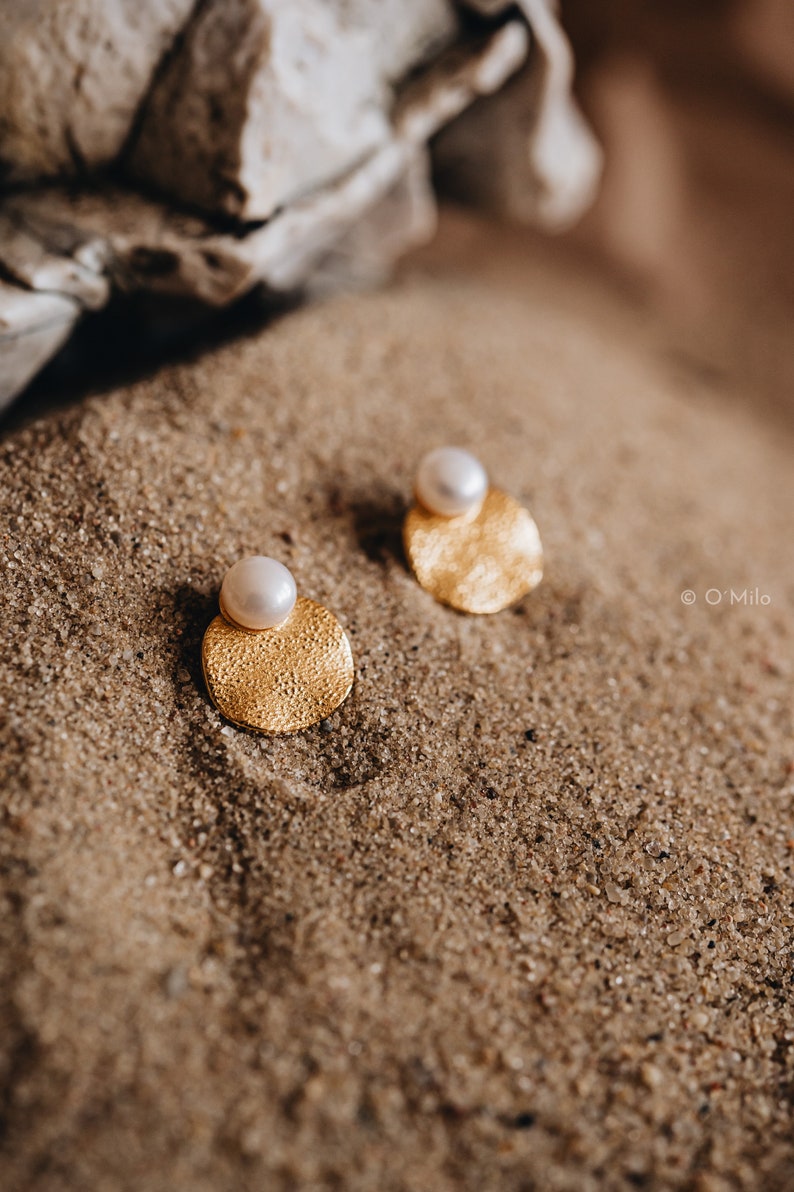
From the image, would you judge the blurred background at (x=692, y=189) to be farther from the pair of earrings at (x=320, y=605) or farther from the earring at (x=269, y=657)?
the earring at (x=269, y=657)

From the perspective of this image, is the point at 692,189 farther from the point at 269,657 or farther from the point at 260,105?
the point at 269,657

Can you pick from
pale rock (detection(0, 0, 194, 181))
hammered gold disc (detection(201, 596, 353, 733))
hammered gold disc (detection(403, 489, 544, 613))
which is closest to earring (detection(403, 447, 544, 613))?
hammered gold disc (detection(403, 489, 544, 613))

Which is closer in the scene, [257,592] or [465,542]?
[257,592]

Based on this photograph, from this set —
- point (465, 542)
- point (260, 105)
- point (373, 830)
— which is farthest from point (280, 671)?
point (260, 105)

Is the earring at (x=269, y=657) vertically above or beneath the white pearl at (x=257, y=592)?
beneath

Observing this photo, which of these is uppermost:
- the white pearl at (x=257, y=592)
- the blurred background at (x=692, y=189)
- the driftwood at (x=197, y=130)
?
the driftwood at (x=197, y=130)

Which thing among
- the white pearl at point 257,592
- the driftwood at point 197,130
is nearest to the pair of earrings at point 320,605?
the white pearl at point 257,592
